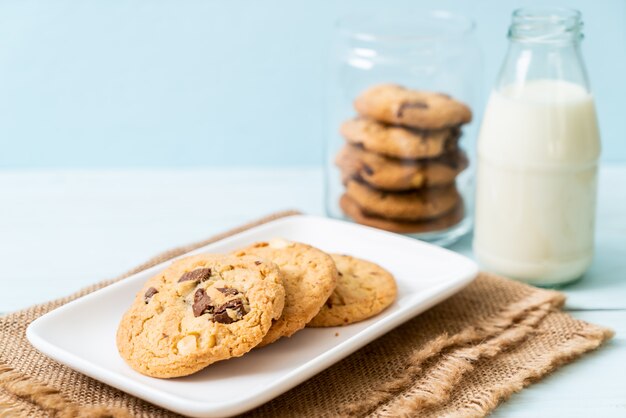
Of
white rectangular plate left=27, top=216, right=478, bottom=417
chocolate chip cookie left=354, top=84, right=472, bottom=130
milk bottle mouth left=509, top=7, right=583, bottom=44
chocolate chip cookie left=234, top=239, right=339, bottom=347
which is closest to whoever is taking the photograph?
white rectangular plate left=27, top=216, right=478, bottom=417

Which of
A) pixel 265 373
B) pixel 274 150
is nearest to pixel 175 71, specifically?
pixel 274 150

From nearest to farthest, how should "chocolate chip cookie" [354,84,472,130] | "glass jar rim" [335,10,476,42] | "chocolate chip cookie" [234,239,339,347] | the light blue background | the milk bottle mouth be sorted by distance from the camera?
"chocolate chip cookie" [234,239,339,347] → the milk bottle mouth → "chocolate chip cookie" [354,84,472,130] → "glass jar rim" [335,10,476,42] → the light blue background

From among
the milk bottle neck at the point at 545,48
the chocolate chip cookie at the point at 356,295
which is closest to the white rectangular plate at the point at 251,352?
the chocolate chip cookie at the point at 356,295

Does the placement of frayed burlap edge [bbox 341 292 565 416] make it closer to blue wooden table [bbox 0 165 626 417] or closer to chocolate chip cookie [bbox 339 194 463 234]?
blue wooden table [bbox 0 165 626 417]

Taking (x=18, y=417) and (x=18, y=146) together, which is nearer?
(x=18, y=417)

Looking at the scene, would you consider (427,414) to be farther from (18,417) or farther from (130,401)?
(18,417)

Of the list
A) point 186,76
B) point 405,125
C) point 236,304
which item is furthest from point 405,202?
point 186,76

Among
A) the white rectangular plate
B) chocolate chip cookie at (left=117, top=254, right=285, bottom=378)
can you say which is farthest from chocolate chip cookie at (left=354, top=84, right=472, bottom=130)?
chocolate chip cookie at (left=117, top=254, right=285, bottom=378)

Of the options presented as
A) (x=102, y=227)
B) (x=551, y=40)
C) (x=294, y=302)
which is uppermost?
(x=551, y=40)

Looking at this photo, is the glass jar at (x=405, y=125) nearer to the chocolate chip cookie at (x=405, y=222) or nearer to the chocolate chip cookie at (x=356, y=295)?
the chocolate chip cookie at (x=405, y=222)
